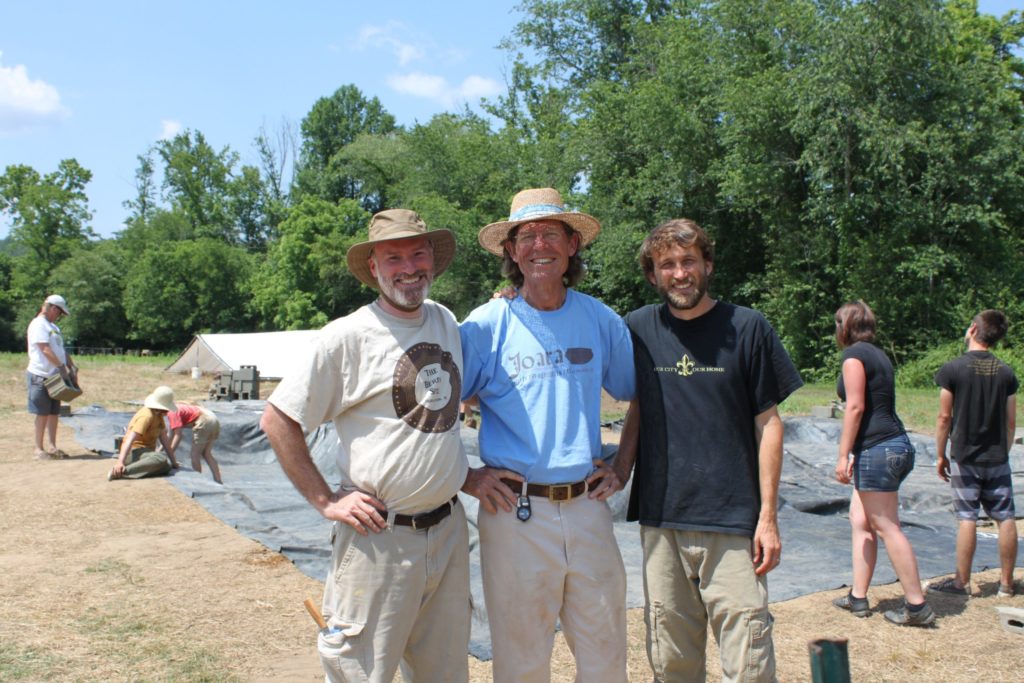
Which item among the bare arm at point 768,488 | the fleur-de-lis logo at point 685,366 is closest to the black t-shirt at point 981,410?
the bare arm at point 768,488

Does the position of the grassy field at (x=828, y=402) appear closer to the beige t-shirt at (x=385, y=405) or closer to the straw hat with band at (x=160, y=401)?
the straw hat with band at (x=160, y=401)

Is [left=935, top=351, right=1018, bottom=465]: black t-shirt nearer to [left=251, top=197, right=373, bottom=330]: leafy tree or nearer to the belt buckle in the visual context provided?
the belt buckle

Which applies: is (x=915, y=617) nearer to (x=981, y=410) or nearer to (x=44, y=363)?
(x=981, y=410)

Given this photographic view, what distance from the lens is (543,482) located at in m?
2.71

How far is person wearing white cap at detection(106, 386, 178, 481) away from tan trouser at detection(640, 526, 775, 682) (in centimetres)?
671

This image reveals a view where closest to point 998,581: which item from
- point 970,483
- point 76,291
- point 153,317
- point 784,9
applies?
point 970,483

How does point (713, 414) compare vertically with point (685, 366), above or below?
below

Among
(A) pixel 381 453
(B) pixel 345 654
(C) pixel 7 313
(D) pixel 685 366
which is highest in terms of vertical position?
(D) pixel 685 366

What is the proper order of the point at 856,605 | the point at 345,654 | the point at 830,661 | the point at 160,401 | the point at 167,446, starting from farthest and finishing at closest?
the point at 167,446, the point at 160,401, the point at 856,605, the point at 345,654, the point at 830,661

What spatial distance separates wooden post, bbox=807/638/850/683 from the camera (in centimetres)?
124

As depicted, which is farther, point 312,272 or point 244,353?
point 312,272

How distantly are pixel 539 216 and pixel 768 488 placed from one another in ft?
3.76

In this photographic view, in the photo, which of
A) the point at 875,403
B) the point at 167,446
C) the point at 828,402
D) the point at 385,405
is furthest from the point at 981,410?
the point at 828,402

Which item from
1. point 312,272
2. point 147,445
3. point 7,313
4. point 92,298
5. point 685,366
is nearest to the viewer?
point 685,366
